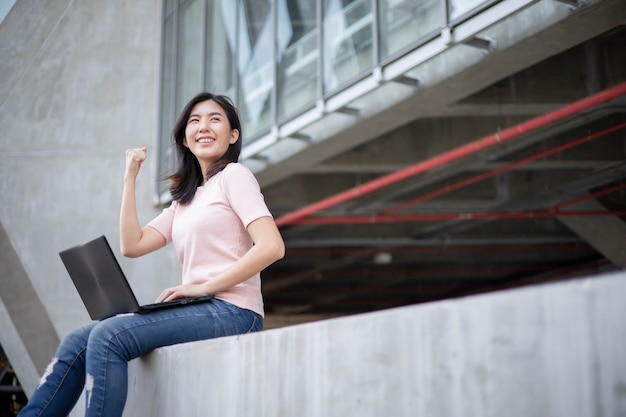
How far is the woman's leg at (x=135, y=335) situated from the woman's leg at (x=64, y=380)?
197 millimetres

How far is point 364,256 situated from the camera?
19.9 meters

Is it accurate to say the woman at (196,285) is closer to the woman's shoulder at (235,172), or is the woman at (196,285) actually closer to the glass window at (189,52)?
the woman's shoulder at (235,172)

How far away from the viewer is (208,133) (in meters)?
3.52

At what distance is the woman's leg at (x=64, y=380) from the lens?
314 centimetres

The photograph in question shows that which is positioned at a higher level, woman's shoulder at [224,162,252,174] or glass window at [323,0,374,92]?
glass window at [323,0,374,92]

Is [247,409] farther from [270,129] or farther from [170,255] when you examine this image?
[170,255]

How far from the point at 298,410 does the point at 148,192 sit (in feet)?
32.6

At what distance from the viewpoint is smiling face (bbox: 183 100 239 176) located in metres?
3.52

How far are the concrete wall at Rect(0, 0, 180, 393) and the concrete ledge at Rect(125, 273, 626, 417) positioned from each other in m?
9.29

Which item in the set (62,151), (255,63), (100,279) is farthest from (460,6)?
(62,151)

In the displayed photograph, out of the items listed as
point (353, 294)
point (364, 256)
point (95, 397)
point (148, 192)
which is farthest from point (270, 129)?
point (353, 294)

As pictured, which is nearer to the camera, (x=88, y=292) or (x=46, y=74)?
(x=88, y=292)

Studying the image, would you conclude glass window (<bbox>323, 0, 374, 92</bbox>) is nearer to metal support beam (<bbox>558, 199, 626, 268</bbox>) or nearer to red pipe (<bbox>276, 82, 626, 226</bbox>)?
red pipe (<bbox>276, 82, 626, 226</bbox>)

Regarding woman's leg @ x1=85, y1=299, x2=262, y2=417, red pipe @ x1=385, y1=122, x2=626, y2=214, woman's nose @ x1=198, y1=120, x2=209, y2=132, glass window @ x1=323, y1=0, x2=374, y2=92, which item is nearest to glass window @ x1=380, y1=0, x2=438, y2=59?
glass window @ x1=323, y1=0, x2=374, y2=92
